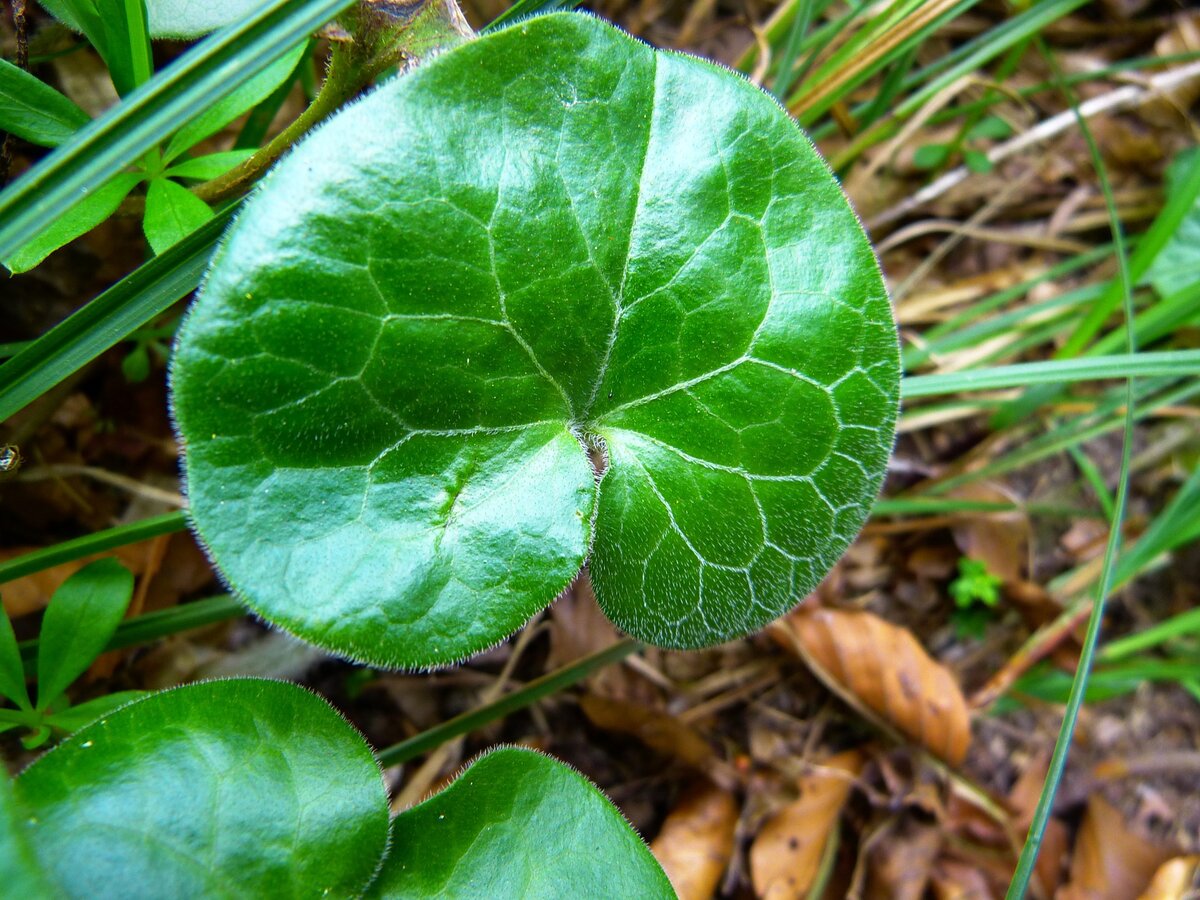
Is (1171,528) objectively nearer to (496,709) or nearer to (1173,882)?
(1173,882)

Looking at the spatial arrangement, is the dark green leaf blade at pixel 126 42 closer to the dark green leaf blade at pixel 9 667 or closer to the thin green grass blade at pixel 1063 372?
the dark green leaf blade at pixel 9 667

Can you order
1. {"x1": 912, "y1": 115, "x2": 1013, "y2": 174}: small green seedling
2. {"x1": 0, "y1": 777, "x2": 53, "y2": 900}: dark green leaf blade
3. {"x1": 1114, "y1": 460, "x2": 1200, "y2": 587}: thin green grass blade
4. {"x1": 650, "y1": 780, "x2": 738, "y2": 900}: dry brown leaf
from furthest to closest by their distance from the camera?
{"x1": 912, "y1": 115, "x2": 1013, "y2": 174}: small green seedling
{"x1": 1114, "y1": 460, "x2": 1200, "y2": 587}: thin green grass blade
{"x1": 650, "y1": 780, "x2": 738, "y2": 900}: dry brown leaf
{"x1": 0, "y1": 777, "x2": 53, "y2": 900}: dark green leaf blade

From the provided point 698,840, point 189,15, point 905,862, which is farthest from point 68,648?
point 905,862

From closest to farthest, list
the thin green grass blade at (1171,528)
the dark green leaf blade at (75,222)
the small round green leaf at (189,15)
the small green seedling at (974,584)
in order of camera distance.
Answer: the dark green leaf blade at (75,222)
the small round green leaf at (189,15)
the thin green grass blade at (1171,528)
the small green seedling at (974,584)

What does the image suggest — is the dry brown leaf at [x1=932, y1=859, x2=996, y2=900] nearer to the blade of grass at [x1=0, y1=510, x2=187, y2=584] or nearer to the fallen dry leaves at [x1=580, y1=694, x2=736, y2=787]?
the fallen dry leaves at [x1=580, y1=694, x2=736, y2=787]

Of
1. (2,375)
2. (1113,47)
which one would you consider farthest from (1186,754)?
(2,375)

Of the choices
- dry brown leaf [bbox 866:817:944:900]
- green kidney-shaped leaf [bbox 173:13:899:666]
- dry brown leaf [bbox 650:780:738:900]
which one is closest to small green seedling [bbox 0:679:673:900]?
green kidney-shaped leaf [bbox 173:13:899:666]

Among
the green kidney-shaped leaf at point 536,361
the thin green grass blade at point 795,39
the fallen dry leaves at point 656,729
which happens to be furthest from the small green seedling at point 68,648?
the thin green grass blade at point 795,39
